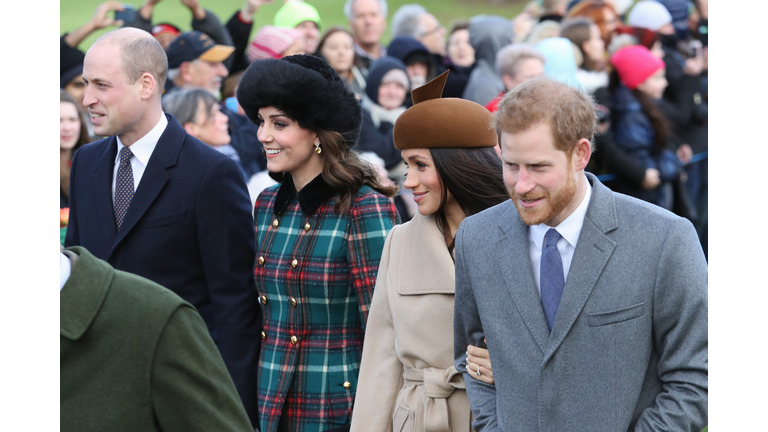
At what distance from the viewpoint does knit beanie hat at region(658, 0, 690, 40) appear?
34.7 ft

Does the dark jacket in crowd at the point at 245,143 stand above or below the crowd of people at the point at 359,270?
below

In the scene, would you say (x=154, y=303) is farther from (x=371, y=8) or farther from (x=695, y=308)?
(x=371, y=8)

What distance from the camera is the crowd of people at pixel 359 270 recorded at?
1.72 m

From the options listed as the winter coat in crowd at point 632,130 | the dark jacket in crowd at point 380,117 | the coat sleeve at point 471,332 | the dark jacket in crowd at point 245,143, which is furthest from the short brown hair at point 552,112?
the winter coat in crowd at point 632,130

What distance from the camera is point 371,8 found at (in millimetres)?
7902

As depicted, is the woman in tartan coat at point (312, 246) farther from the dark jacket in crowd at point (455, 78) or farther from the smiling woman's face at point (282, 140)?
the dark jacket in crowd at point (455, 78)

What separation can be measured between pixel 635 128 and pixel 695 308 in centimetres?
577

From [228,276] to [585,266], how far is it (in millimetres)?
1487

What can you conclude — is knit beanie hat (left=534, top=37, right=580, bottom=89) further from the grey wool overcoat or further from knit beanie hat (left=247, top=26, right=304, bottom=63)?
the grey wool overcoat

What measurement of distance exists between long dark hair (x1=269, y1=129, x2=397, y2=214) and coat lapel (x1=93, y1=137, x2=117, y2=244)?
0.63 m

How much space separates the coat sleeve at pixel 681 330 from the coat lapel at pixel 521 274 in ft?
0.96

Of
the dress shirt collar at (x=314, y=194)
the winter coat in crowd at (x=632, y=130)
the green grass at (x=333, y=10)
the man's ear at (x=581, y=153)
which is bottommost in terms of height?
the green grass at (x=333, y=10)

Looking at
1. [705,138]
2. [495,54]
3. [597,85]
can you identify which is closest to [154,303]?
[597,85]

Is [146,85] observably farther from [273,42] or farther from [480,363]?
[273,42]
